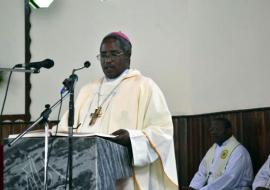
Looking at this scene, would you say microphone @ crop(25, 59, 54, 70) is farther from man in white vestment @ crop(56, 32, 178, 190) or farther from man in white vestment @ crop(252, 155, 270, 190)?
man in white vestment @ crop(252, 155, 270, 190)

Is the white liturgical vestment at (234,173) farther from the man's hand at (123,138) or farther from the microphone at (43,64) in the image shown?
the microphone at (43,64)

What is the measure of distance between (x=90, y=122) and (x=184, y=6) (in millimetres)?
4704

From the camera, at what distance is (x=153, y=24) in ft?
28.6

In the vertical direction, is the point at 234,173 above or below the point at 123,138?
below

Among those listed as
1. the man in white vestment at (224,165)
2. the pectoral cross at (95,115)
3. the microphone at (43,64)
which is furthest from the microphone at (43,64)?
the man in white vestment at (224,165)

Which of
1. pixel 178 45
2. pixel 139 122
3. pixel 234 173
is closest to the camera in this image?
pixel 139 122

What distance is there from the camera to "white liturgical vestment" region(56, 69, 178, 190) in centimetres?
387

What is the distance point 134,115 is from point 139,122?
0.24ft

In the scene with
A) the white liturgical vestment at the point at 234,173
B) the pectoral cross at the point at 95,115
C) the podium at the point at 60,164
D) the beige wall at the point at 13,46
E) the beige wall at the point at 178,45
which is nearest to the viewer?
the podium at the point at 60,164

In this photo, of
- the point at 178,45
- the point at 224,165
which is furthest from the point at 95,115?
the point at 178,45

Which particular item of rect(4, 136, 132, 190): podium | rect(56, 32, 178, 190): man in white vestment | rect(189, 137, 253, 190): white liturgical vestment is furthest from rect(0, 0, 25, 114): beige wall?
rect(4, 136, 132, 190): podium

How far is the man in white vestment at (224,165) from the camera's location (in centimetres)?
718

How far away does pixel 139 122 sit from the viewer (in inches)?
164

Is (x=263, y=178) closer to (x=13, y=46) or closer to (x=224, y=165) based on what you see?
(x=224, y=165)
